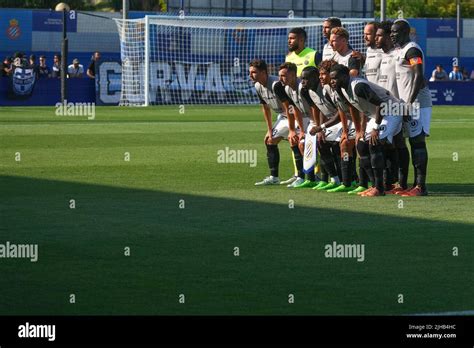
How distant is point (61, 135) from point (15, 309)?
19.4 meters

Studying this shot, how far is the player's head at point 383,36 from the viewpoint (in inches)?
619

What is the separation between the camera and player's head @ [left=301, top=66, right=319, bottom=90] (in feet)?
53.7

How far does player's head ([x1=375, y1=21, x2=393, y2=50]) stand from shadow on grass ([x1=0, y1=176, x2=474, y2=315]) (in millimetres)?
2653

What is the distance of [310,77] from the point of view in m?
16.4

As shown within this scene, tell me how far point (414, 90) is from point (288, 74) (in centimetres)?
201

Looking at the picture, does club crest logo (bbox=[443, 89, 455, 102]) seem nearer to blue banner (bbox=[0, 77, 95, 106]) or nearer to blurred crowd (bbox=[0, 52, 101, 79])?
blurred crowd (bbox=[0, 52, 101, 79])

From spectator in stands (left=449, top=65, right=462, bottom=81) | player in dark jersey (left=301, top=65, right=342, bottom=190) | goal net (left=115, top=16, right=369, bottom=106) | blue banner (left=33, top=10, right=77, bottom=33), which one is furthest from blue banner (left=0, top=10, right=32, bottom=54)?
player in dark jersey (left=301, top=65, right=342, bottom=190)

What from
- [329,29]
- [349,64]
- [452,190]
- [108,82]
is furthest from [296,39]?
[108,82]

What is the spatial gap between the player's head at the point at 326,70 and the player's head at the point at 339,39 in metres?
0.43

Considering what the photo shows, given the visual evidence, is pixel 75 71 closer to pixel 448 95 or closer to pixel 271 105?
pixel 448 95

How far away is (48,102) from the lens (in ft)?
144
